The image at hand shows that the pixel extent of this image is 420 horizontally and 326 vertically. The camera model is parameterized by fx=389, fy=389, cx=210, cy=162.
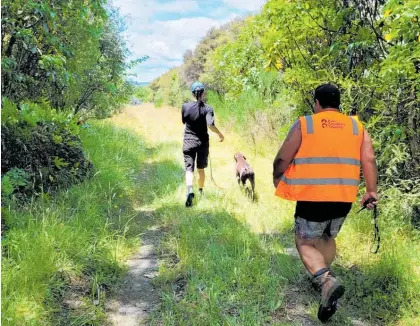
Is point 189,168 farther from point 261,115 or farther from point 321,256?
point 261,115

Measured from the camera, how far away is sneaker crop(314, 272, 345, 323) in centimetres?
290

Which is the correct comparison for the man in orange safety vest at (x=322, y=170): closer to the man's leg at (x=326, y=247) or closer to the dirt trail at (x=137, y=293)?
the man's leg at (x=326, y=247)

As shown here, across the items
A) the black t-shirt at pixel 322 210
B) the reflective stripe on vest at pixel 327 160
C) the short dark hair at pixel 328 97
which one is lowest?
the black t-shirt at pixel 322 210

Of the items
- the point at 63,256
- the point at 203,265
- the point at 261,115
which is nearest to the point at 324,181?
the point at 203,265

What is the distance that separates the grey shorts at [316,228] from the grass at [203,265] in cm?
60

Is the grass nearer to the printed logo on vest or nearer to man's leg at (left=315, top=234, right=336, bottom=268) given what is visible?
man's leg at (left=315, top=234, right=336, bottom=268)

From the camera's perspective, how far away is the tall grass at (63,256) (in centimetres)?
305

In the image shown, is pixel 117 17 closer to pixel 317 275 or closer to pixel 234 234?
pixel 234 234

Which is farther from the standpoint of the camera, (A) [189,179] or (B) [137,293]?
(A) [189,179]

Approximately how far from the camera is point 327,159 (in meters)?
3.12

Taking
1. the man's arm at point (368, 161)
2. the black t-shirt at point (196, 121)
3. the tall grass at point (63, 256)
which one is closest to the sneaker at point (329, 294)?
the man's arm at point (368, 161)

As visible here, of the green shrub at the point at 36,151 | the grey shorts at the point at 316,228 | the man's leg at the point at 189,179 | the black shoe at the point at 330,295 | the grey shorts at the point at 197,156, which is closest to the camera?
the black shoe at the point at 330,295

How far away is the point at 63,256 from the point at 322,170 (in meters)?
2.52

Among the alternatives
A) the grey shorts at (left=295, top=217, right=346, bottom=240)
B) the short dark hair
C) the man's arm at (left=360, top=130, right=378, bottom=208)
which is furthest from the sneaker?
the short dark hair
